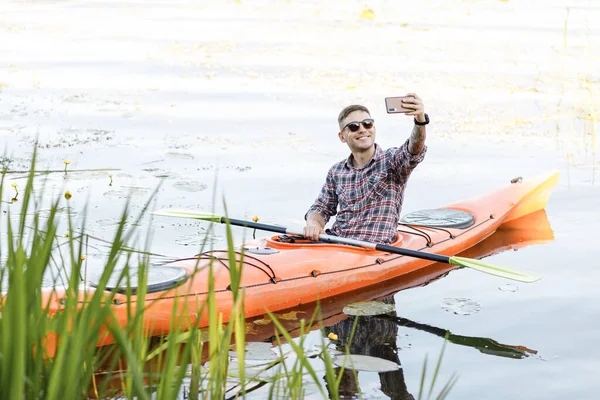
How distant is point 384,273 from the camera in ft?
20.1

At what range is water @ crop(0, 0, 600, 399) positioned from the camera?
5.41 m

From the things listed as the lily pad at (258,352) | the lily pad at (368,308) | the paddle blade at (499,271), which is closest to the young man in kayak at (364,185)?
the lily pad at (368,308)

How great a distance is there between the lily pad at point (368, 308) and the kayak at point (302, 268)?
7.7 inches

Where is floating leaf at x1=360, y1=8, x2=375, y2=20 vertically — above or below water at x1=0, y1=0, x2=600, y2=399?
above

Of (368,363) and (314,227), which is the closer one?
(368,363)

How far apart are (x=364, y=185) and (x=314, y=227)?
1.34 feet

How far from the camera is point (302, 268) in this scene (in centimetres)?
569

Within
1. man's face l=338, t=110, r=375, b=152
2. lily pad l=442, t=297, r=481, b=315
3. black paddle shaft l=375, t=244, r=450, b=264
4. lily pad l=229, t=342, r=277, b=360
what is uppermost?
man's face l=338, t=110, r=375, b=152

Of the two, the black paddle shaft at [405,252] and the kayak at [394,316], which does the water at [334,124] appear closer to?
the kayak at [394,316]

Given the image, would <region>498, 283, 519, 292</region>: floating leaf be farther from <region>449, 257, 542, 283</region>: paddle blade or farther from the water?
<region>449, 257, 542, 283</region>: paddle blade

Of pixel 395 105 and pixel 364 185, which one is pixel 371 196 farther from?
pixel 395 105

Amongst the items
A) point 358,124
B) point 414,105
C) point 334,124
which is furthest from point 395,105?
point 334,124

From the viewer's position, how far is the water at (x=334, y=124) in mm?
5414

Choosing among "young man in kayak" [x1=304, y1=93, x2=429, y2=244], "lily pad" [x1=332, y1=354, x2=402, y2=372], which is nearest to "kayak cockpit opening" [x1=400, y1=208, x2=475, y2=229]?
"young man in kayak" [x1=304, y1=93, x2=429, y2=244]
